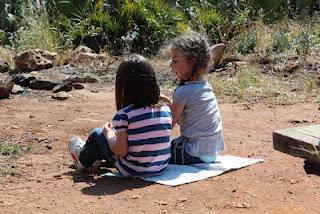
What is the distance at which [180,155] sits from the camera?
4863 millimetres

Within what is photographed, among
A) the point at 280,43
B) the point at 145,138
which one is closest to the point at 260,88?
the point at 280,43

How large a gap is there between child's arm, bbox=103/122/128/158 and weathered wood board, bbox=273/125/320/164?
1435 mm

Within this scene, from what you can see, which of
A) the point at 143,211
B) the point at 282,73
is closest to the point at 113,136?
the point at 143,211

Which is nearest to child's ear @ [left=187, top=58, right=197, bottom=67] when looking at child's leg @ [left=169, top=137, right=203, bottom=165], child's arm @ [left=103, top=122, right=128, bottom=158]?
child's leg @ [left=169, top=137, right=203, bottom=165]

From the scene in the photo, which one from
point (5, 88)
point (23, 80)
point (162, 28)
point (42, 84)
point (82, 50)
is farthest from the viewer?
point (162, 28)

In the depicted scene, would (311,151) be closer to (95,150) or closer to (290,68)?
(95,150)

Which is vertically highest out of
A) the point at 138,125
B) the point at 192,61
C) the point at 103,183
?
the point at 192,61

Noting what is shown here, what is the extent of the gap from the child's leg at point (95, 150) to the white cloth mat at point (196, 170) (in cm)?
13

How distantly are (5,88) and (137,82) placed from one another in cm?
337

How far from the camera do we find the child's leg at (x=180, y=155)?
4852mm

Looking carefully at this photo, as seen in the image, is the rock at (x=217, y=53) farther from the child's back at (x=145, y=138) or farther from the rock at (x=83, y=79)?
the child's back at (x=145, y=138)

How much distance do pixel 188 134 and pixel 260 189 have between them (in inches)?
28.0

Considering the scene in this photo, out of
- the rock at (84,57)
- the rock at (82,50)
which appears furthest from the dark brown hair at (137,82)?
the rock at (82,50)

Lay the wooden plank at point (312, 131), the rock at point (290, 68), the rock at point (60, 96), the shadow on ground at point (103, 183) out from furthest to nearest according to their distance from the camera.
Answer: the rock at point (290, 68)
the rock at point (60, 96)
the shadow on ground at point (103, 183)
the wooden plank at point (312, 131)
